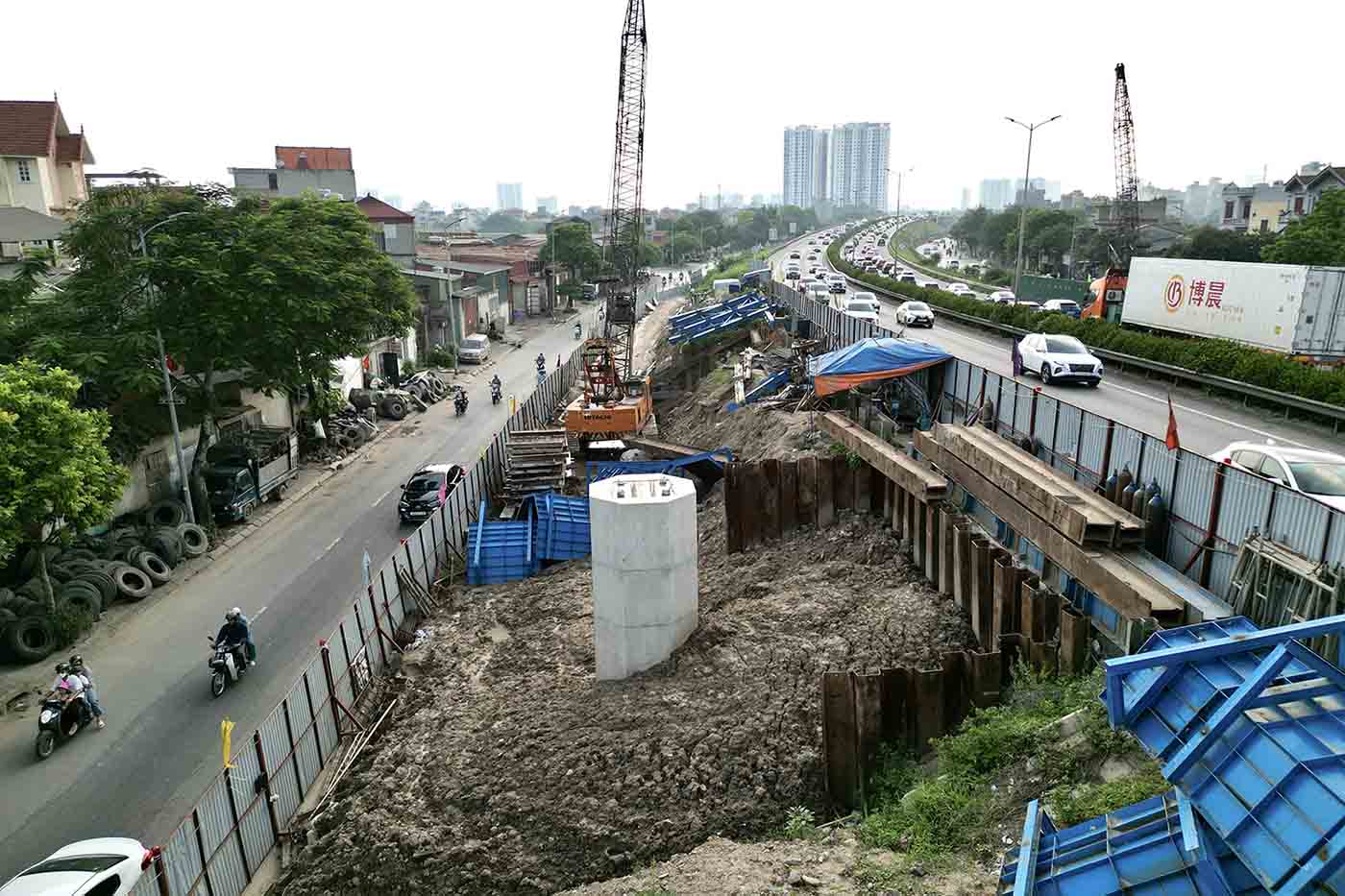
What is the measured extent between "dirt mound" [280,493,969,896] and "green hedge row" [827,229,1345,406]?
13.3m

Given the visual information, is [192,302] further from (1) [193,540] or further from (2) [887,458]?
(2) [887,458]

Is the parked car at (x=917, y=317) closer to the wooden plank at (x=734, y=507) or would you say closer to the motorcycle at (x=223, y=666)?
the wooden plank at (x=734, y=507)

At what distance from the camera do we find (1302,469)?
1256cm

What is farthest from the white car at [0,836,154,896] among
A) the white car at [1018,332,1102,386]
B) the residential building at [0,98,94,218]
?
the residential building at [0,98,94,218]

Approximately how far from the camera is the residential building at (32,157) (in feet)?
198

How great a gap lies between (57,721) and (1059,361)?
25534mm

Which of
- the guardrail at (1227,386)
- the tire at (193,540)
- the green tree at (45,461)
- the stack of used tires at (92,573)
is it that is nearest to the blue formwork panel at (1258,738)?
the green tree at (45,461)

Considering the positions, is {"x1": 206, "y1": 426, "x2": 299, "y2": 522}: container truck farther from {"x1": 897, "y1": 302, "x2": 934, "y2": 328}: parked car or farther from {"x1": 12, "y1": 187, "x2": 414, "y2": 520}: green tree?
{"x1": 897, "y1": 302, "x2": 934, "y2": 328}: parked car

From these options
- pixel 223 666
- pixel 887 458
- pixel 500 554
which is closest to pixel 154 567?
pixel 223 666

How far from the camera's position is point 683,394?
43.4 m

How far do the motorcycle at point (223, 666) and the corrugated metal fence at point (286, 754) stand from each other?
64.9 inches

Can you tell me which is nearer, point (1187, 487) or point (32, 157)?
point (1187, 487)

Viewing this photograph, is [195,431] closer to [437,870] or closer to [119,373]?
[119,373]

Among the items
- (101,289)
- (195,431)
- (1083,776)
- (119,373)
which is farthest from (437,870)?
(195,431)
